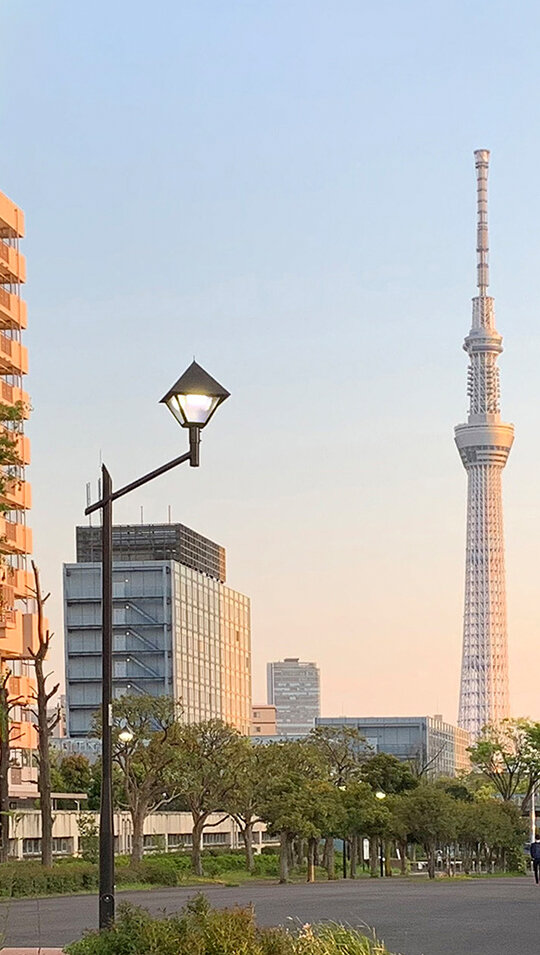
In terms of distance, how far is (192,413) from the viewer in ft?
63.8

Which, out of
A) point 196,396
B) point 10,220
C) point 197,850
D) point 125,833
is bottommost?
point 197,850

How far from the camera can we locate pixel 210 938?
17.5 meters

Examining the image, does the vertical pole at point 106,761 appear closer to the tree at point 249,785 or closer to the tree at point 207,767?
the tree at point 207,767

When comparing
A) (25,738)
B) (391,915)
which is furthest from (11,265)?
(391,915)

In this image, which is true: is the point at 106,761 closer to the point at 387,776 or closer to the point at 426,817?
the point at 426,817

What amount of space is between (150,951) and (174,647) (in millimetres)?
171530

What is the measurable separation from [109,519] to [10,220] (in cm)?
6174

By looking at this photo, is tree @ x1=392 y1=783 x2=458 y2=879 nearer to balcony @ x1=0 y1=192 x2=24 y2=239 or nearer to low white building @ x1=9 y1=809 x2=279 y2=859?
low white building @ x1=9 y1=809 x2=279 y2=859

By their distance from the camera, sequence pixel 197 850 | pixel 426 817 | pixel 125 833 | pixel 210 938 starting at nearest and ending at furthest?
1. pixel 210 938
2. pixel 197 850
3. pixel 426 817
4. pixel 125 833

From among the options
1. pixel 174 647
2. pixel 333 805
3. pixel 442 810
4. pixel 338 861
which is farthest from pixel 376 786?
pixel 174 647

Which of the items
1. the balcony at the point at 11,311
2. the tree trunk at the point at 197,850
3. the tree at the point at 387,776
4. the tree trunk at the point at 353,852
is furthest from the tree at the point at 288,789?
the balcony at the point at 11,311

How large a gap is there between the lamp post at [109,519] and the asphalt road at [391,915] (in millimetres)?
1034

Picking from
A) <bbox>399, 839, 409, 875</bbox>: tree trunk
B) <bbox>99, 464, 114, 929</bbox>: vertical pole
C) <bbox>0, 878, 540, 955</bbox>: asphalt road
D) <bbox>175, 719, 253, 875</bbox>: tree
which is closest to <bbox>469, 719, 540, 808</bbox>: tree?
<bbox>399, 839, 409, 875</bbox>: tree trunk

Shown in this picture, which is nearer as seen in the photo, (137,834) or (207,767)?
(137,834)
